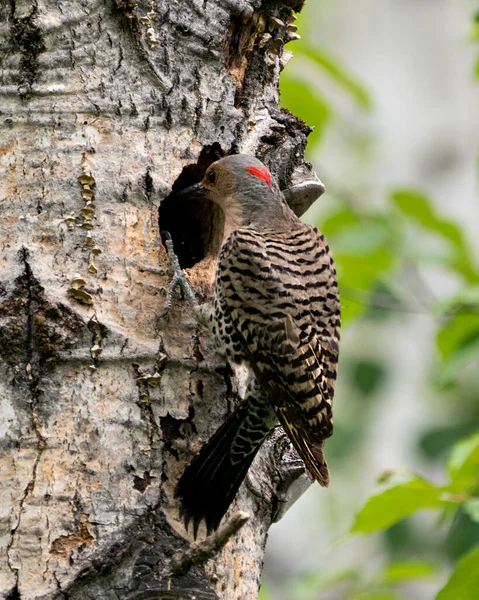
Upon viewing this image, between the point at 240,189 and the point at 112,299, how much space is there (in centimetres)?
90

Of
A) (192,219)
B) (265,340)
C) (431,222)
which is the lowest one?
(265,340)

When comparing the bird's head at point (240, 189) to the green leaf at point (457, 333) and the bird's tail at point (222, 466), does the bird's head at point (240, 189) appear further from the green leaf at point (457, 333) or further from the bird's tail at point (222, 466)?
the green leaf at point (457, 333)

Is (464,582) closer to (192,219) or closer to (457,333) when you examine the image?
(457,333)

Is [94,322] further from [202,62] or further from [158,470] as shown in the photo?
[202,62]

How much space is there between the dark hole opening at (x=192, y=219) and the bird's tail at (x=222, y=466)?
853 millimetres

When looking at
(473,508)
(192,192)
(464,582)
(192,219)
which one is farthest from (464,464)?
(192,219)

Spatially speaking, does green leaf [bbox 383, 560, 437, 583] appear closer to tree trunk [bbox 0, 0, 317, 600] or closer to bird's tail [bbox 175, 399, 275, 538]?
tree trunk [bbox 0, 0, 317, 600]

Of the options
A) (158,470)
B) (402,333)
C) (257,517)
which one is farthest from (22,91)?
(402,333)

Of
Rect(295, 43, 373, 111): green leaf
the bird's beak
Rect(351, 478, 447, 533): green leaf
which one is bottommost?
Rect(351, 478, 447, 533): green leaf

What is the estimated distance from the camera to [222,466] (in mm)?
2932

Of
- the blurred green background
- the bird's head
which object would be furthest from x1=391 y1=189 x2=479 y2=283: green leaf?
the bird's head

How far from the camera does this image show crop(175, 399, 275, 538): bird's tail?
2.79 metres

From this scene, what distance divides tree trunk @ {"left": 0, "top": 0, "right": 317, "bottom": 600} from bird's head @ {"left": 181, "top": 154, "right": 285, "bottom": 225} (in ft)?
0.18

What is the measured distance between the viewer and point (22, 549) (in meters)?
2.62
